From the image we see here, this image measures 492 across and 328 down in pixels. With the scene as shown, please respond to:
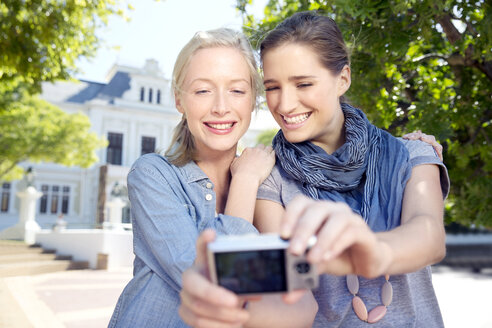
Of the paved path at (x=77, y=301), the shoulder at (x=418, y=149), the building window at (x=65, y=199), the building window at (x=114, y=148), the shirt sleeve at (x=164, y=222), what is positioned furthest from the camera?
the building window at (x=114, y=148)

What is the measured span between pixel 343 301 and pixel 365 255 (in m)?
0.65

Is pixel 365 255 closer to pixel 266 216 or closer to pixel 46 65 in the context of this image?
pixel 266 216

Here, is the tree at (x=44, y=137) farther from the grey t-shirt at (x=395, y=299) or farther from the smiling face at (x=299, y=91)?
the grey t-shirt at (x=395, y=299)

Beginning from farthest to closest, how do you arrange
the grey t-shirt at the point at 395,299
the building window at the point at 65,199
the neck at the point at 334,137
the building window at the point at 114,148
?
the building window at the point at 114,148 → the building window at the point at 65,199 → the neck at the point at 334,137 → the grey t-shirt at the point at 395,299

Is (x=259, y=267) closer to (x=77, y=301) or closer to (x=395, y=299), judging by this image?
(x=395, y=299)

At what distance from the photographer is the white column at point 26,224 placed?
16.0m

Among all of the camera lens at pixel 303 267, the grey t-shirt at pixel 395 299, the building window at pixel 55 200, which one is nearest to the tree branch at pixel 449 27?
the grey t-shirt at pixel 395 299

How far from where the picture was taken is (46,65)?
6.45 meters

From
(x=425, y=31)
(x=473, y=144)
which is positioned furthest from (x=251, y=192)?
(x=473, y=144)

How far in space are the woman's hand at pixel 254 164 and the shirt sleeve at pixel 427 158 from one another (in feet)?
1.59

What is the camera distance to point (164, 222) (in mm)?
1319

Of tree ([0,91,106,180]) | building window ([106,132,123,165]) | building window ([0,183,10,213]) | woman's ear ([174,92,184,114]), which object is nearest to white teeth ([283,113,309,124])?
woman's ear ([174,92,184,114])

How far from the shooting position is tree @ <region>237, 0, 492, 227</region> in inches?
118

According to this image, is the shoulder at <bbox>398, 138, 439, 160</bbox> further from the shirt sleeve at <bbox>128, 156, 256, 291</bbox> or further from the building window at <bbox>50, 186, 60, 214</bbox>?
the building window at <bbox>50, 186, 60, 214</bbox>
